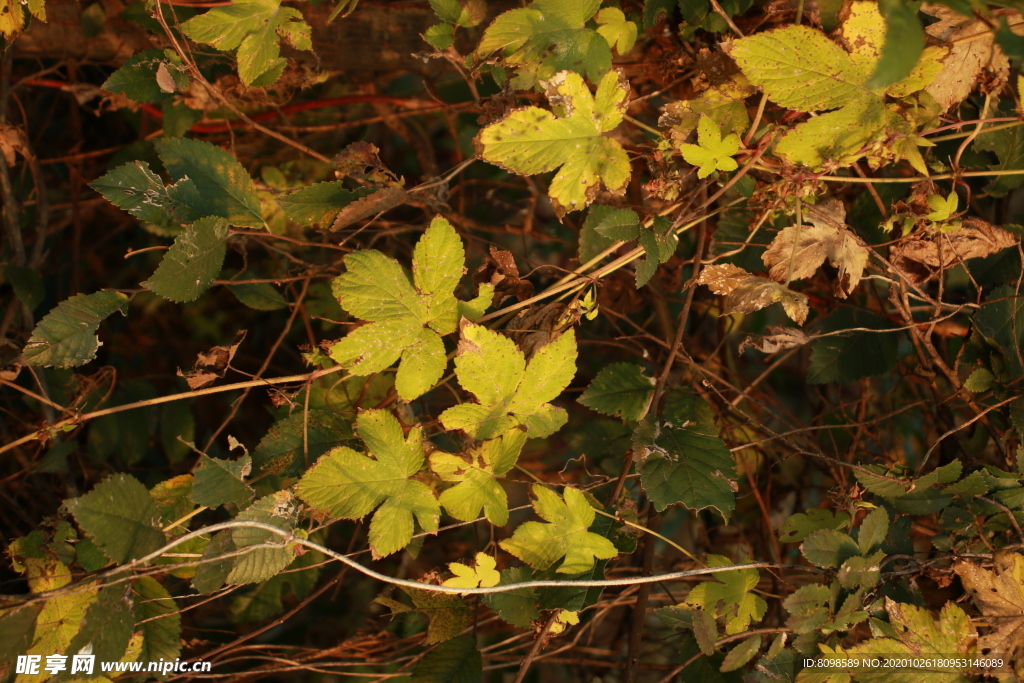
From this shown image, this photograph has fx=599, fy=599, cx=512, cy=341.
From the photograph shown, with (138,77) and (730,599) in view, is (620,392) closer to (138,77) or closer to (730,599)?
(730,599)

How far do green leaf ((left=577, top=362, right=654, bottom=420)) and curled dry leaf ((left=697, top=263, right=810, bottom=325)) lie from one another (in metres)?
0.23

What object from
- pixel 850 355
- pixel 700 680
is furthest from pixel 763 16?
pixel 700 680

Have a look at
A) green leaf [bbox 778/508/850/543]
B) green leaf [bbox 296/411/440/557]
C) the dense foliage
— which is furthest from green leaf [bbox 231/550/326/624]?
green leaf [bbox 778/508/850/543]

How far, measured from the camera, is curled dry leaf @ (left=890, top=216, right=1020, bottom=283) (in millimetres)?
1081

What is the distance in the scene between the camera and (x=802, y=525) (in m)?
1.17

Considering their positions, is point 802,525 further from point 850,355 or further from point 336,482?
point 336,482

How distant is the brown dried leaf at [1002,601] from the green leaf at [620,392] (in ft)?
2.07

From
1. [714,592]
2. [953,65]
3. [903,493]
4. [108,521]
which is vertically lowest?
[714,592]

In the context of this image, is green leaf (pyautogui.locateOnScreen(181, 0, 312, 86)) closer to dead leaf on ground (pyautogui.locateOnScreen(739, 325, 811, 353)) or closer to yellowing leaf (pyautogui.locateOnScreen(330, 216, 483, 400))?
yellowing leaf (pyautogui.locateOnScreen(330, 216, 483, 400))

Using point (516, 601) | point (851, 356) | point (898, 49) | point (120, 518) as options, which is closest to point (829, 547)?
point (851, 356)

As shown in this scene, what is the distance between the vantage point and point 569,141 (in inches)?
39.6

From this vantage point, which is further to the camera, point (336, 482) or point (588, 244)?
point (588, 244)

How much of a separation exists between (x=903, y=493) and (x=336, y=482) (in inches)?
39.6

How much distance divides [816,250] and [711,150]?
0.26 metres
